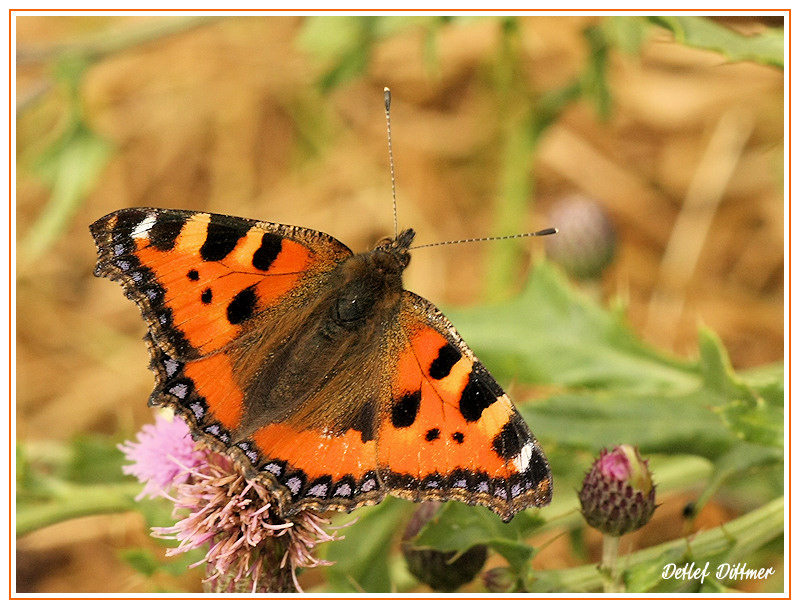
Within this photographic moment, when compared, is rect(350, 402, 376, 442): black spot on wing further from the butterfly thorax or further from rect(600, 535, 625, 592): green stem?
rect(600, 535, 625, 592): green stem

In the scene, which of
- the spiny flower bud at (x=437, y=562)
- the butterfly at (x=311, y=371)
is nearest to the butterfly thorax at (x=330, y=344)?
the butterfly at (x=311, y=371)

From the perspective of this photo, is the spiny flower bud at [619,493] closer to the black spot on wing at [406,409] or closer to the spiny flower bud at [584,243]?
the black spot on wing at [406,409]

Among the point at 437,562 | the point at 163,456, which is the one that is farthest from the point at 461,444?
the point at 163,456
